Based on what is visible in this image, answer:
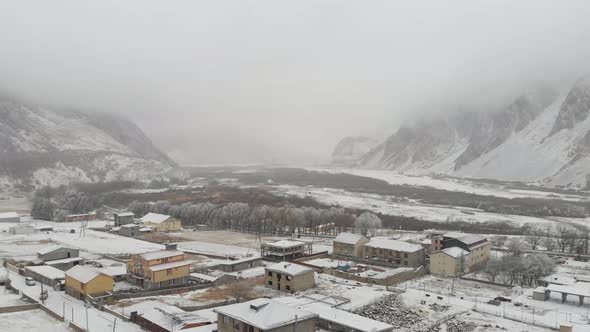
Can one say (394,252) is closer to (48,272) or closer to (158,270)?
(158,270)

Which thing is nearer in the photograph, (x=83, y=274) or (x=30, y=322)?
(x=30, y=322)

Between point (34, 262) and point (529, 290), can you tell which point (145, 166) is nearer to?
point (34, 262)

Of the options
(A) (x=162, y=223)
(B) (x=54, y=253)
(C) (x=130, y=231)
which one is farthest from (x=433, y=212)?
(B) (x=54, y=253)

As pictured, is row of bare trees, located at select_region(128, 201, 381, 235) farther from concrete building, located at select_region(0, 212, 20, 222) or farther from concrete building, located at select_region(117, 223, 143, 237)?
concrete building, located at select_region(0, 212, 20, 222)

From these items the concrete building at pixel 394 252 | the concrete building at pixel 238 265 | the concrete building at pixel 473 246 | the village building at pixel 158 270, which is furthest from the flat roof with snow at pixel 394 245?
the village building at pixel 158 270

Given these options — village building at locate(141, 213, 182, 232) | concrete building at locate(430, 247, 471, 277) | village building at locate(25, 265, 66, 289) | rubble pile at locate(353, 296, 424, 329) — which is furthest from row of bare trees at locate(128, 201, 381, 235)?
rubble pile at locate(353, 296, 424, 329)

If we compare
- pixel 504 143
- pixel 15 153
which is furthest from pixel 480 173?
pixel 15 153
